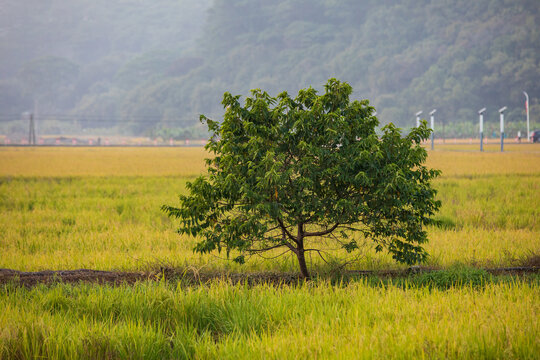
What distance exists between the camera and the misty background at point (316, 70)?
11106 cm

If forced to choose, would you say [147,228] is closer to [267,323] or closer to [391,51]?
[267,323]

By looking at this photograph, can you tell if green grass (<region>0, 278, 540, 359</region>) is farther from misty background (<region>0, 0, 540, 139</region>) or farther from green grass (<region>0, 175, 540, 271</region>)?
misty background (<region>0, 0, 540, 139</region>)

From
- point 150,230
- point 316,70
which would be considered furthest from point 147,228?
point 316,70

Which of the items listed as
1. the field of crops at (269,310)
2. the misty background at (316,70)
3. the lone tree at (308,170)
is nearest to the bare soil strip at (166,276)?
the field of crops at (269,310)

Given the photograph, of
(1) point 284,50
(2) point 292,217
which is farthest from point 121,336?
(1) point 284,50

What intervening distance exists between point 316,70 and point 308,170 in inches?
5420

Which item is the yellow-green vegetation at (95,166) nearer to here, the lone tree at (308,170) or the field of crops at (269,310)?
the field of crops at (269,310)

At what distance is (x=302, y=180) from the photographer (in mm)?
5770

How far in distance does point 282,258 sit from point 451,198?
358 inches

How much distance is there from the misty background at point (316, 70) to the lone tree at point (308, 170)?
92.7 metres

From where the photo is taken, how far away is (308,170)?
5977 mm

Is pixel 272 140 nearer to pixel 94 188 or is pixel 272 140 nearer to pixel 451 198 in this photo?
pixel 451 198

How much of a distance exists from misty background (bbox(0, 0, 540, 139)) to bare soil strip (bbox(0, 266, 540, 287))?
9177 centimetres

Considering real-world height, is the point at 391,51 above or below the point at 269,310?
above
